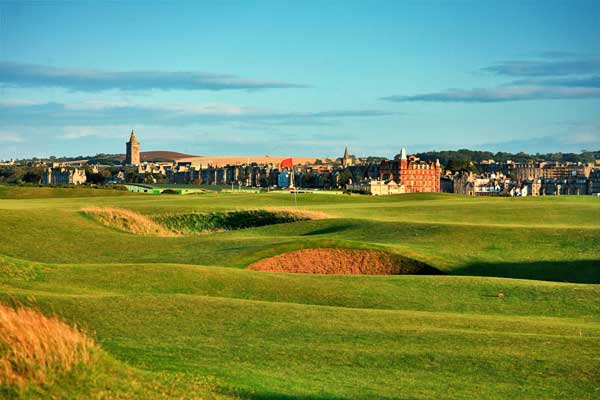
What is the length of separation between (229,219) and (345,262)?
20.3 meters

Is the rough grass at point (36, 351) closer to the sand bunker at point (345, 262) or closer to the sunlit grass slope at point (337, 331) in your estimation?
the sunlit grass slope at point (337, 331)

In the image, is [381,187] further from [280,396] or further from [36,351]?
[36,351]

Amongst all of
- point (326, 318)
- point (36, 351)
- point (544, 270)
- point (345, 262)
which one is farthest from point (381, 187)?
point (36, 351)

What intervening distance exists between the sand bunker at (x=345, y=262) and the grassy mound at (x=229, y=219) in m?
16.6

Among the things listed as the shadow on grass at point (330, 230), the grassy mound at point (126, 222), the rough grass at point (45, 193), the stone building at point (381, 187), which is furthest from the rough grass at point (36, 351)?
the stone building at point (381, 187)

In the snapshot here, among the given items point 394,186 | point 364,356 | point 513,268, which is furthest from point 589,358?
point 394,186

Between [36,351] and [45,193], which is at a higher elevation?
[36,351]

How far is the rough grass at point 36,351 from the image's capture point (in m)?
10.4

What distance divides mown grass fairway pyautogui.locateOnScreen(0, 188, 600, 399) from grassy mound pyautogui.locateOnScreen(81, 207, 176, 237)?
25.0 ft

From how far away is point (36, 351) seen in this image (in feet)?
35.2

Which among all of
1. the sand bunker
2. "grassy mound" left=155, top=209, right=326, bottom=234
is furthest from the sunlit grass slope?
"grassy mound" left=155, top=209, right=326, bottom=234

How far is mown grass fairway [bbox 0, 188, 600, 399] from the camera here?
12930 millimetres

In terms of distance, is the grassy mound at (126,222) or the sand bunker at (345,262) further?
the grassy mound at (126,222)

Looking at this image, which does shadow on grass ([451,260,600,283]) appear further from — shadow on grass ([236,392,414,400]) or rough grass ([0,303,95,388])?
rough grass ([0,303,95,388])
